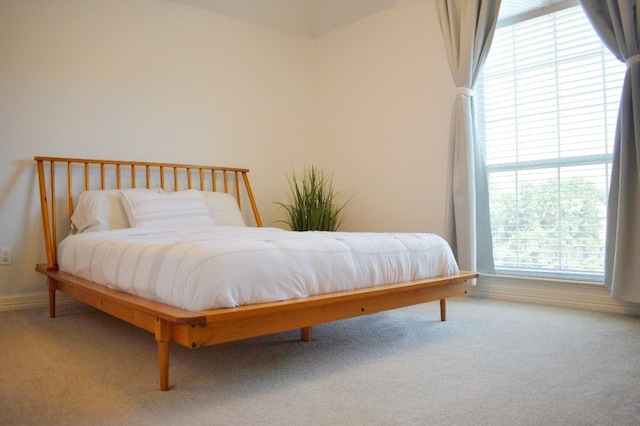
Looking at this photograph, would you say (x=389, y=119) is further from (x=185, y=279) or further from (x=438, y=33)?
(x=185, y=279)

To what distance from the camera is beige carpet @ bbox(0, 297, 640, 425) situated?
1449 millimetres

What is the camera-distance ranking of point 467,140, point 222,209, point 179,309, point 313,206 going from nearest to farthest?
point 179,309 → point 467,140 → point 222,209 → point 313,206

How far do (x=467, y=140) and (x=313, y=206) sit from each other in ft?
4.53

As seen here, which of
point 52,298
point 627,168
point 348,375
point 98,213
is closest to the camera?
point 348,375

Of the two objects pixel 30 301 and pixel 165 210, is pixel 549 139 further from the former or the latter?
pixel 30 301

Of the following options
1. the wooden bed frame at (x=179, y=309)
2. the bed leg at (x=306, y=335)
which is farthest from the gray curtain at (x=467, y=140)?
the bed leg at (x=306, y=335)

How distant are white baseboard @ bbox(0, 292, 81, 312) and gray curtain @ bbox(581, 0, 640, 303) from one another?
11.3ft

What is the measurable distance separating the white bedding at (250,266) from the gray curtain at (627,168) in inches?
38.1

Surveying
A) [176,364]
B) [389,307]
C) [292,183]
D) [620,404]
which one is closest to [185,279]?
[176,364]

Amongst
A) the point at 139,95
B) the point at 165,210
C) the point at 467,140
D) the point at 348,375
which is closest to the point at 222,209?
the point at 165,210

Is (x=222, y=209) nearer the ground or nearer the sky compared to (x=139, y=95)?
nearer the ground

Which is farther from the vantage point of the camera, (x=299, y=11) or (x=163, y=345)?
(x=299, y=11)

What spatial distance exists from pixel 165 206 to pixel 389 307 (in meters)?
1.75

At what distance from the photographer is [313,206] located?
4.10 meters
